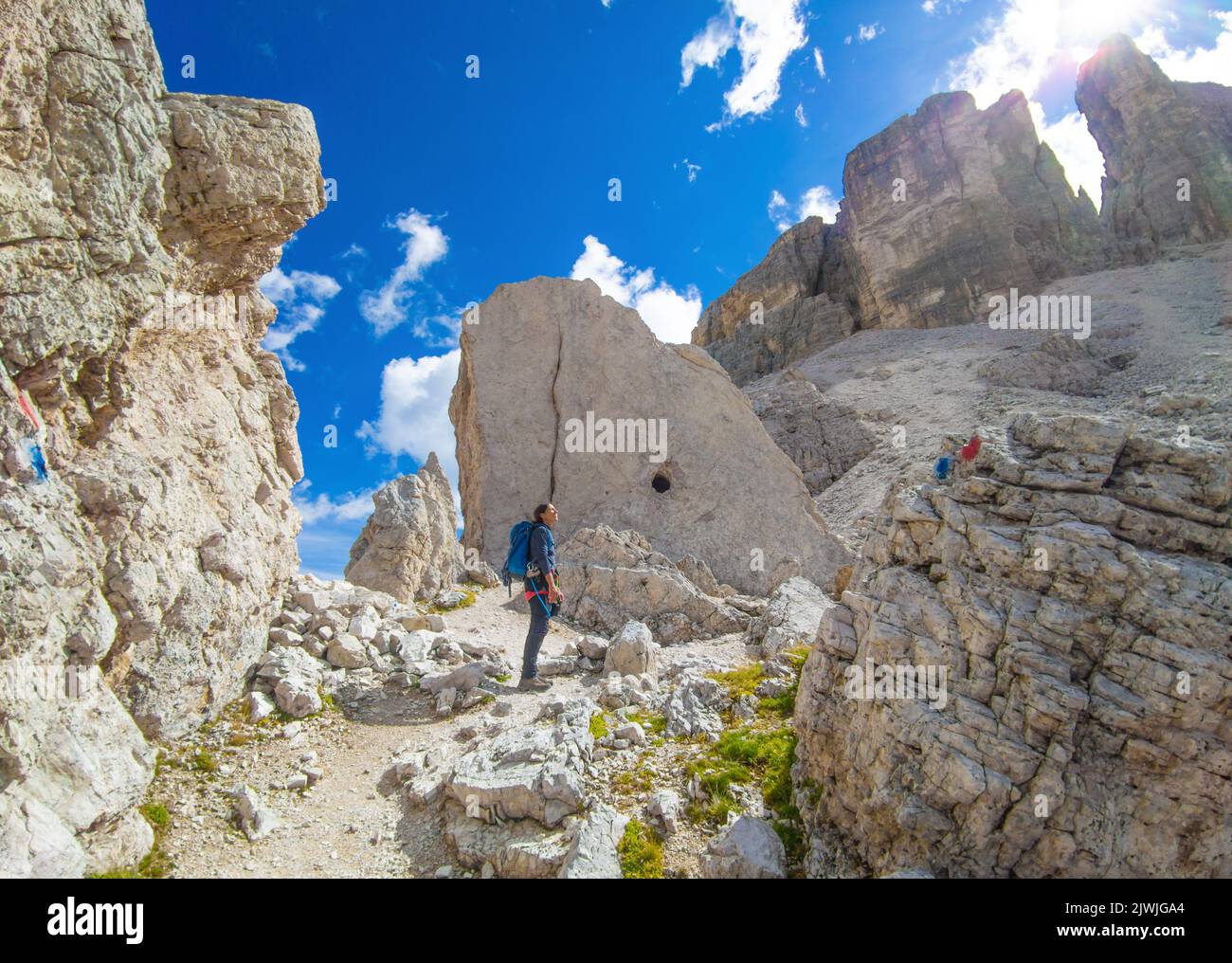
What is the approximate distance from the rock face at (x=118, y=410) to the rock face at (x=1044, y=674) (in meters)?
5.72

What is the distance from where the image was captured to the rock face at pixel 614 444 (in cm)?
1886

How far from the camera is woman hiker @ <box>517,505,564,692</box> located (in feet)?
30.1

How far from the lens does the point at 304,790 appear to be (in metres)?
6.21

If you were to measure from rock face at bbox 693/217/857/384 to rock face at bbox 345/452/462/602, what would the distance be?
233 ft

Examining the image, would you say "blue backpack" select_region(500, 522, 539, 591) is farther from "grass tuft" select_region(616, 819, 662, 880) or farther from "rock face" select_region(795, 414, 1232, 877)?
"grass tuft" select_region(616, 819, 662, 880)

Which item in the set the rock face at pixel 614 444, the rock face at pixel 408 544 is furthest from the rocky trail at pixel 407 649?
the rock face at pixel 614 444

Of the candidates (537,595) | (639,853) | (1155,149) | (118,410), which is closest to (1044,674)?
(639,853)

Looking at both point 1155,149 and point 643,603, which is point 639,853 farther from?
point 1155,149

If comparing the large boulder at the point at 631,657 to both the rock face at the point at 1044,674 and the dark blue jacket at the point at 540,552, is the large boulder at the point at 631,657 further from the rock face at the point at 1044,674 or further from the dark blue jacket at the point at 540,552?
the rock face at the point at 1044,674

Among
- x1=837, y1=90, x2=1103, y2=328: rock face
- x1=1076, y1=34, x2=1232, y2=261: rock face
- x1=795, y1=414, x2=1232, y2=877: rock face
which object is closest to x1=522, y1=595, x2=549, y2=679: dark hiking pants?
x1=795, y1=414, x2=1232, y2=877: rock face

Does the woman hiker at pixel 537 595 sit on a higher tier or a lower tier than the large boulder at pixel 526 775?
higher

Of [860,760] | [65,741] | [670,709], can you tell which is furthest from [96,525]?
[860,760]

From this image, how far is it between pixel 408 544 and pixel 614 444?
8.36 meters
